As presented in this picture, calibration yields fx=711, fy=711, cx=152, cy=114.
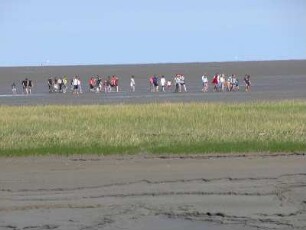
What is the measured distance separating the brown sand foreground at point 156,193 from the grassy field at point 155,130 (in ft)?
4.81

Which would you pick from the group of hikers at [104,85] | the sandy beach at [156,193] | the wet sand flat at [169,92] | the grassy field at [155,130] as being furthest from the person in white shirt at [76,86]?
the sandy beach at [156,193]

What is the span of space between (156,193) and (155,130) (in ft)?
31.1

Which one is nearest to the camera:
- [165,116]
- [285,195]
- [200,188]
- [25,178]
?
[285,195]

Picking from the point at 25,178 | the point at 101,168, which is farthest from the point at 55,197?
the point at 101,168

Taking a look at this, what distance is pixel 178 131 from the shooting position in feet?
59.1

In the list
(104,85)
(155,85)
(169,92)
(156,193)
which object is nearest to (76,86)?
(104,85)

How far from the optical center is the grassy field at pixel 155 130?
1419 cm

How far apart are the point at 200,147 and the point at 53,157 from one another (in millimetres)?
2911

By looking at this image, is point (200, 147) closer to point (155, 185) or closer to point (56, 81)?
point (155, 185)

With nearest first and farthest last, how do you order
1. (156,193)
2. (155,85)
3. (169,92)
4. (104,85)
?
(156,193) → (169,92) → (155,85) → (104,85)

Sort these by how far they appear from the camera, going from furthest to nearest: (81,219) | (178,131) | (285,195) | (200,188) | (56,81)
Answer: (56,81) → (178,131) → (200,188) → (285,195) → (81,219)

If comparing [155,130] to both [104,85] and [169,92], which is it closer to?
[169,92]

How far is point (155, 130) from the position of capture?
18484 mm

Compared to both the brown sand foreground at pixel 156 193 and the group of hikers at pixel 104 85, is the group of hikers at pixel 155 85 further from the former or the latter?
the brown sand foreground at pixel 156 193
